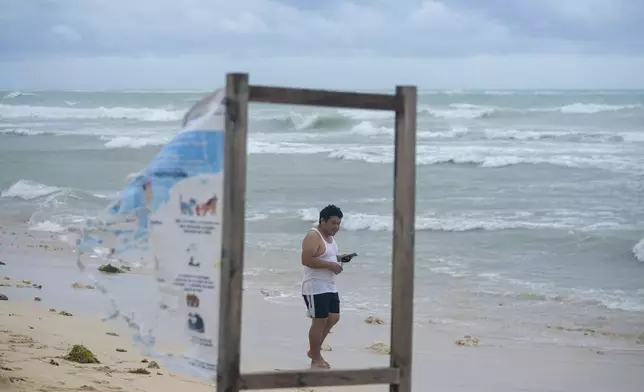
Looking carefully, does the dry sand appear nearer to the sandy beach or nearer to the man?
the sandy beach

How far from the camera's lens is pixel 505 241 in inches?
618

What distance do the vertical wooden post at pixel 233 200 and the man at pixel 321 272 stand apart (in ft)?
8.10

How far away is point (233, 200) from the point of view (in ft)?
14.8

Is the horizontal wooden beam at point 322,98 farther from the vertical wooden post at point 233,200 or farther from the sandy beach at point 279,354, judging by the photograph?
the sandy beach at point 279,354

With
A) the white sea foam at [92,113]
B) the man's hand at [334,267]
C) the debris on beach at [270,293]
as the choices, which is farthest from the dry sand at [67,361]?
the white sea foam at [92,113]

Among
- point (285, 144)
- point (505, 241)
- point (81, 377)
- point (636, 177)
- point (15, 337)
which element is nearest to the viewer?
point (81, 377)

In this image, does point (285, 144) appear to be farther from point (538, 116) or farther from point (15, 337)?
point (15, 337)

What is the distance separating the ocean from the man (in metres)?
3.13

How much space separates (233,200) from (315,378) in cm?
100

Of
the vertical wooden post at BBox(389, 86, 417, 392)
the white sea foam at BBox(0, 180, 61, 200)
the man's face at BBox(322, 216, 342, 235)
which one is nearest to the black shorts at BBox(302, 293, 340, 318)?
the man's face at BBox(322, 216, 342, 235)

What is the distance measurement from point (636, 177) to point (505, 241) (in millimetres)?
8885

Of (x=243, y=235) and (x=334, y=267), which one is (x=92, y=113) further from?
(x=243, y=235)

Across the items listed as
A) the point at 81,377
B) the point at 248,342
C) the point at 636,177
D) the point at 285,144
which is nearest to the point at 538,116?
the point at 285,144

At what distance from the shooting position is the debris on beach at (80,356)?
733 cm
